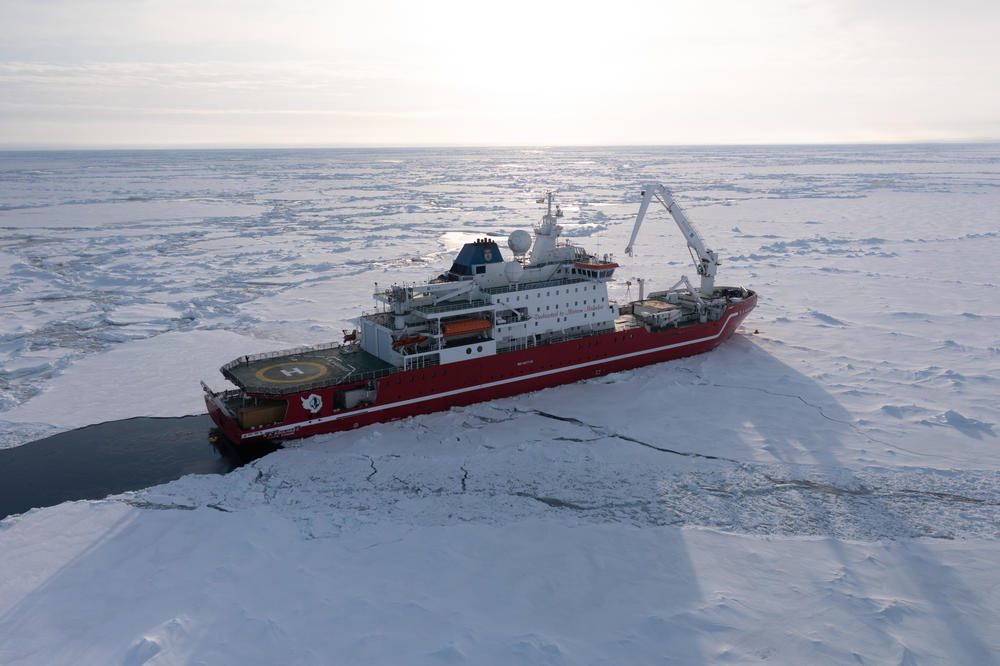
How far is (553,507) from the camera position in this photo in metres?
13.4

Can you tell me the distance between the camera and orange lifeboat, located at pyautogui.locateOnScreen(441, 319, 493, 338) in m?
18.6

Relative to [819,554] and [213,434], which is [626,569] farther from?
[213,434]

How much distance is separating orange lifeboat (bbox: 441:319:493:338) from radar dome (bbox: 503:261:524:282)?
2.13 meters

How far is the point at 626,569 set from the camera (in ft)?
36.7

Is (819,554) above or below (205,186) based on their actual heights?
below

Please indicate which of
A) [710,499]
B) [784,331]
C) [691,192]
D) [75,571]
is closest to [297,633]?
[75,571]

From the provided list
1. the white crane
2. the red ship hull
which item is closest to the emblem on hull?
the red ship hull

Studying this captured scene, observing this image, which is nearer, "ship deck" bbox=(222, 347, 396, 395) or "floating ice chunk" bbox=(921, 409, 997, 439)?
"floating ice chunk" bbox=(921, 409, 997, 439)

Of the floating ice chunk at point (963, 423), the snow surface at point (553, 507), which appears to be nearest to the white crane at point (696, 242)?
the snow surface at point (553, 507)

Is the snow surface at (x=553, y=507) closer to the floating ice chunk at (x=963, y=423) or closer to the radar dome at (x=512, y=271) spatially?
the floating ice chunk at (x=963, y=423)

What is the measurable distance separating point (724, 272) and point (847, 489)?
21694mm

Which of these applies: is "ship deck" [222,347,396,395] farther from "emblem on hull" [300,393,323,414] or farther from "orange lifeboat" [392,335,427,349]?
"orange lifeboat" [392,335,427,349]

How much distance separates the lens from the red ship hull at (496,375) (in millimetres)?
16672

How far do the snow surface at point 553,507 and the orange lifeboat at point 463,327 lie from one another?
96.8 inches
